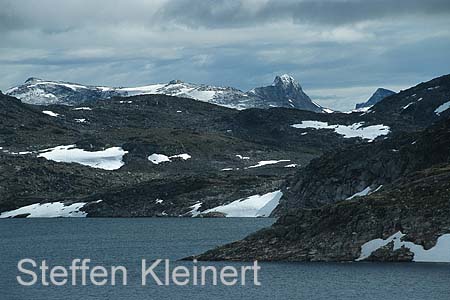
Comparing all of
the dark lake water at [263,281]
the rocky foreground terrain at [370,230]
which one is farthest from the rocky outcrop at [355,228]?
Result: the dark lake water at [263,281]

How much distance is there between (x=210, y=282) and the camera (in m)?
78.9

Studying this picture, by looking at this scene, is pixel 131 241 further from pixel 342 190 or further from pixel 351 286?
pixel 351 286

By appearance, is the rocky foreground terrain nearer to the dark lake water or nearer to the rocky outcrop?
the rocky outcrop

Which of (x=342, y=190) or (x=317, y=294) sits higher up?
(x=342, y=190)

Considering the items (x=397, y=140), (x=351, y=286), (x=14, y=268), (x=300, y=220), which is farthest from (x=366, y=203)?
(x=397, y=140)

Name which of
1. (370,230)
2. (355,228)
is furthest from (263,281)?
(370,230)

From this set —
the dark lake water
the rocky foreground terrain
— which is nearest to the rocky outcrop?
the rocky foreground terrain

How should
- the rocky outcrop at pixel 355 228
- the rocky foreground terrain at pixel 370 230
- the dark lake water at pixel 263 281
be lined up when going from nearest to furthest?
the dark lake water at pixel 263 281
the rocky foreground terrain at pixel 370 230
the rocky outcrop at pixel 355 228

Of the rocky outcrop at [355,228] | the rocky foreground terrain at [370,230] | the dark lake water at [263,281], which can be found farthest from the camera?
the rocky outcrop at [355,228]

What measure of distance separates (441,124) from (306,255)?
6549 centimetres

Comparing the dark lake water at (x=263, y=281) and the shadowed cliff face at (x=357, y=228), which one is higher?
the shadowed cliff face at (x=357, y=228)

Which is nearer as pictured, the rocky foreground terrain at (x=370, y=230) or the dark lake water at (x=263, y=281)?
the dark lake water at (x=263, y=281)

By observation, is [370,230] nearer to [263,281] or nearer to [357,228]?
[357,228]

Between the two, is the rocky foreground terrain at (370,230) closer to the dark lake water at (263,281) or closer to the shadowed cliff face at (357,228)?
the shadowed cliff face at (357,228)
